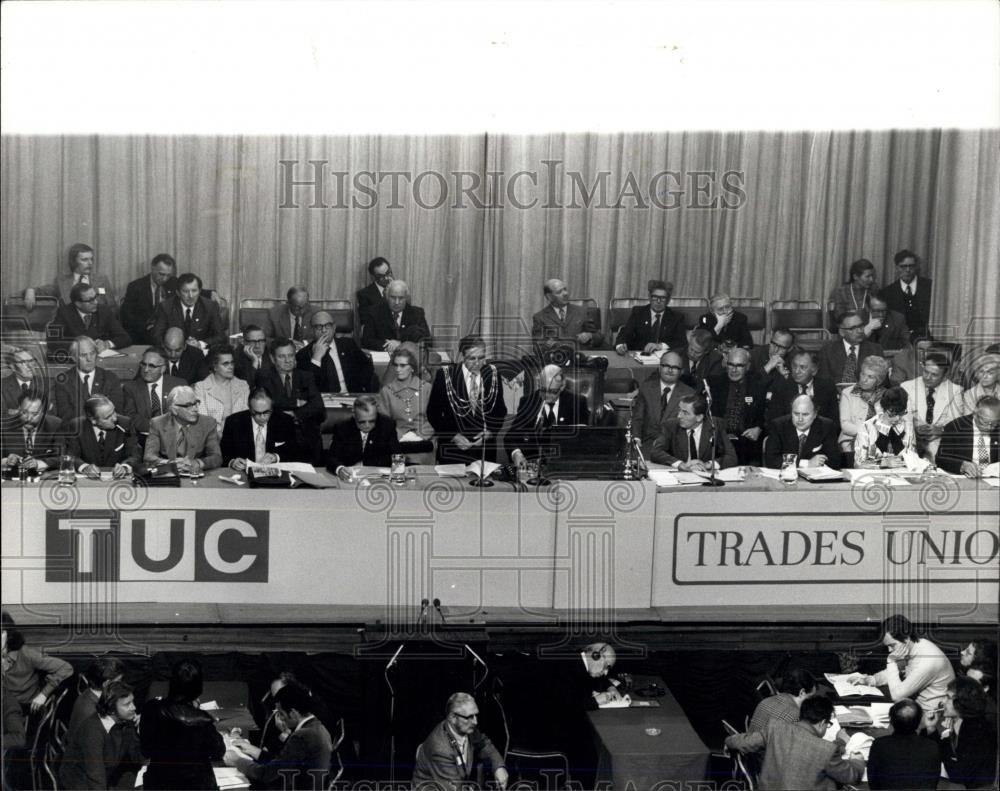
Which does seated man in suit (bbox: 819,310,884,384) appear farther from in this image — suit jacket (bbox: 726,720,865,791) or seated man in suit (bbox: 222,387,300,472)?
seated man in suit (bbox: 222,387,300,472)

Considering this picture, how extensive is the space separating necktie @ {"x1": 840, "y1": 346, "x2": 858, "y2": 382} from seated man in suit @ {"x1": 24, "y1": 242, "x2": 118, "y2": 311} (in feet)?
12.0

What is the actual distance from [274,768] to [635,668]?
1836mm

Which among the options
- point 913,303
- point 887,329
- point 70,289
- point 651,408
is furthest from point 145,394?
point 913,303

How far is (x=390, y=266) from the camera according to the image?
909 cm

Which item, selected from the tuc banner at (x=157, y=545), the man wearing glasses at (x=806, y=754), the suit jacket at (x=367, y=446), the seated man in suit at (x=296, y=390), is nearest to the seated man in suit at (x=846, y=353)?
the man wearing glasses at (x=806, y=754)

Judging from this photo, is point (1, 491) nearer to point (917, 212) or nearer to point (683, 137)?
point (683, 137)

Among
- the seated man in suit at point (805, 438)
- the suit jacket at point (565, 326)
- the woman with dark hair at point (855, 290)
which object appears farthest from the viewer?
the woman with dark hair at point (855, 290)

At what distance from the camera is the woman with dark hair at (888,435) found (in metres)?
9.05

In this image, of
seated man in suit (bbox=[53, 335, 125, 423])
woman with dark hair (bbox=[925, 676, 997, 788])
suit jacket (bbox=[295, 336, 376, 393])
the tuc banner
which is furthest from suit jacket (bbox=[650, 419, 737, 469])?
seated man in suit (bbox=[53, 335, 125, 423])

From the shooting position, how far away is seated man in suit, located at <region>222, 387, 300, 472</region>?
896 centimetres

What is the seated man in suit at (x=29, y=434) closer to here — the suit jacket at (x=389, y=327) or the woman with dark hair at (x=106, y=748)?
the woman with dark hair at (x=106, y=748)

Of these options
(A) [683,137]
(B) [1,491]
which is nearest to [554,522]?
(A) [683,137]

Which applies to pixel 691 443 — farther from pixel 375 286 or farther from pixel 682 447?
pixel 375 286

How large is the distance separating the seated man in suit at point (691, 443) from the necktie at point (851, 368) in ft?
2.25
